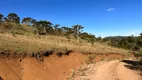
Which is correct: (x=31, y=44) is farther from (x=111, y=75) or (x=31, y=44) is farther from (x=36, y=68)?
(x=111, y=75)

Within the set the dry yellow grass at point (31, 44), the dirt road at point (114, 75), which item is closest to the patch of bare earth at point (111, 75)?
the dirt road at point (114, 75)

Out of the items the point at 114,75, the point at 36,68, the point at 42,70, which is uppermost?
the point at 36,68

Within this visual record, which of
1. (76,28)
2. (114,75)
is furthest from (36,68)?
(76,28)

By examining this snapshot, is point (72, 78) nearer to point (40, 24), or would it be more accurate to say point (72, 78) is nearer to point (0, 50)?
point (0, 50)

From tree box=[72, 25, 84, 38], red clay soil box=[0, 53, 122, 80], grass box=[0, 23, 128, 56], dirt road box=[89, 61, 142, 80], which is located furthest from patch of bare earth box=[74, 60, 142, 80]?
tree box=[72, 25, 84, 38]

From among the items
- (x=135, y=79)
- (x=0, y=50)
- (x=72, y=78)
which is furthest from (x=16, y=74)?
(x=135, y=79)

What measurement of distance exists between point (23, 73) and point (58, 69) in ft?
17.9

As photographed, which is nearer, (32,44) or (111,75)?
(111,75)

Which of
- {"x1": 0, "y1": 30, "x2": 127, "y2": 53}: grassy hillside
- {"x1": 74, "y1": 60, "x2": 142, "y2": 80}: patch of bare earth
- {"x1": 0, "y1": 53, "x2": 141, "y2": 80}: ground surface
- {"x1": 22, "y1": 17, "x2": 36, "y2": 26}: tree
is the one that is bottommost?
{"x1": 74, "y1": 60, "x2": 142, "y2": 80}: patch of bare earth

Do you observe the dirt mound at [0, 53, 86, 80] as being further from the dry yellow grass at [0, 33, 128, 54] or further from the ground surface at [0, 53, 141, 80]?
the dry yellow grass at [0, 33, 128, 54]

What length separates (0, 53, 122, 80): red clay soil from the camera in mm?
11969

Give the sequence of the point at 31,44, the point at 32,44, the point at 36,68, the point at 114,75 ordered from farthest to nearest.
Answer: the point at 32,44
the point at 31,44
the point at 114,75
the point at 36,68

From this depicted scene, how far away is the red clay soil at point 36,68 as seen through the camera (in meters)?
12.0

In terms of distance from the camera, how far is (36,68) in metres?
14.8
